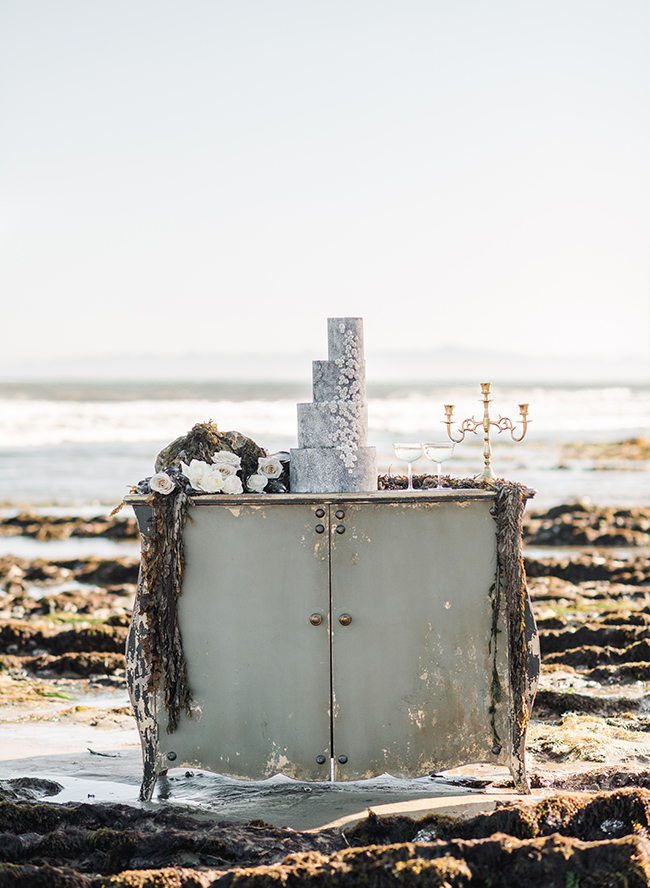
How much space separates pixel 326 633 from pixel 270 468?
69 cm

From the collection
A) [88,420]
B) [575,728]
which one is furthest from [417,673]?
[88,420]

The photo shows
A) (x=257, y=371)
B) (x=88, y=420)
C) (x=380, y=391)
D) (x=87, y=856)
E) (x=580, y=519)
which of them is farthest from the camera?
(x=257, y=371)

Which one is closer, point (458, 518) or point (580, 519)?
point (458, 518)

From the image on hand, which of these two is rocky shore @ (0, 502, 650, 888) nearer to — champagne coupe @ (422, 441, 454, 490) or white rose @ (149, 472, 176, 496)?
white rose @ (149, 472, 176, 496)

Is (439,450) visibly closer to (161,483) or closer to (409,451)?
(409,451)

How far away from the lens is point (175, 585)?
366cm

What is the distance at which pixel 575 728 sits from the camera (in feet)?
14.8

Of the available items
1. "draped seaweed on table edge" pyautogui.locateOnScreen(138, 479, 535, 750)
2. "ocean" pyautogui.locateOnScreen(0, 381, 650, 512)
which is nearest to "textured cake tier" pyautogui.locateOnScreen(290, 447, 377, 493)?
"draped seaweed on table edge" pyautogui.locateOnScreen(138, 479, 535, 750)

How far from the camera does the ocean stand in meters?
17.0

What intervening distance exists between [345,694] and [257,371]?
4918 centimetres

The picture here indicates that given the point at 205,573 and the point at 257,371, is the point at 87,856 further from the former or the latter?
the point at 257,371

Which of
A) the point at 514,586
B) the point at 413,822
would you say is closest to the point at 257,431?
the point at 514,586

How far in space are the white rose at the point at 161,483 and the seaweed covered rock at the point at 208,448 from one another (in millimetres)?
153

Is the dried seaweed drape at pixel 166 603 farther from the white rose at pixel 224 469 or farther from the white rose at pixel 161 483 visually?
the white rose at pixel 224 469
